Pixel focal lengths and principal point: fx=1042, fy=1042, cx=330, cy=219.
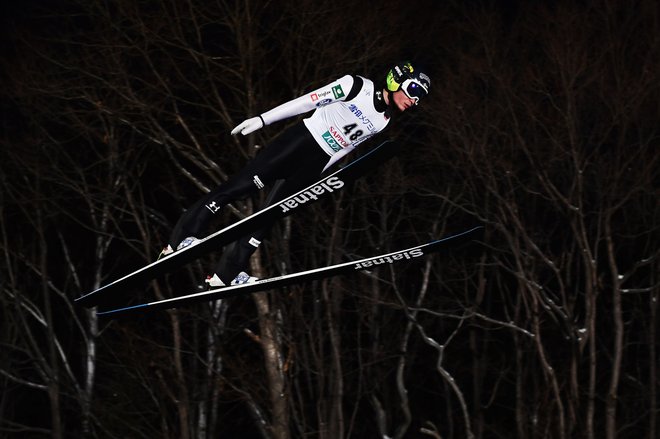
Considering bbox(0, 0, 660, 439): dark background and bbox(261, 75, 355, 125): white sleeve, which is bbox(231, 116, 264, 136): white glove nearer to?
bbox(261, 75, 355, 125): white sleeve

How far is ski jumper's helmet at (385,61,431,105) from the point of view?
23.4 feet

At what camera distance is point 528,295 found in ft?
65.0

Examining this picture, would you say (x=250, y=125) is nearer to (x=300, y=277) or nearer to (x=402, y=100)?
(x=402, y=100)

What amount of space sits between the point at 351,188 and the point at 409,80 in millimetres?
12966

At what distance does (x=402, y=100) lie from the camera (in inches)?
283

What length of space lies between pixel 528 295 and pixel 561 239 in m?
2.79

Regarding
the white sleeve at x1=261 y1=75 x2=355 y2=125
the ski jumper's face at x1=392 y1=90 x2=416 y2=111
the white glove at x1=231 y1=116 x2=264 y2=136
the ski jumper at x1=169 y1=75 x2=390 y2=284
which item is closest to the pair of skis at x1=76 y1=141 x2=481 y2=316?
the ski jumper at x1=169 y1=75 x2=390 y2=284

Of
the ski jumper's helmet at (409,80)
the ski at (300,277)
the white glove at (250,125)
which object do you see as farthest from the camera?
the ski at (300,277)

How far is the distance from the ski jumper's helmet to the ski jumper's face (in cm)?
2

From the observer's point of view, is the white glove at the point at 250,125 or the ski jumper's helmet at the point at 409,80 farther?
the ski jumper's helmet at the point at 409,80

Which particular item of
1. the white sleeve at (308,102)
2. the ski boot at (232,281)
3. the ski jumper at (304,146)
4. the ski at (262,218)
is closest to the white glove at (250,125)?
the white sleeve at (308,102)

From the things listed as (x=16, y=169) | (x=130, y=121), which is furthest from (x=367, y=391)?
(x=16, y=169)

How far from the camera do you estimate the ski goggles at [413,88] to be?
7121 mm

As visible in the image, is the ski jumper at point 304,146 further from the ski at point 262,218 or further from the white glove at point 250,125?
the white glove at point 250,125
